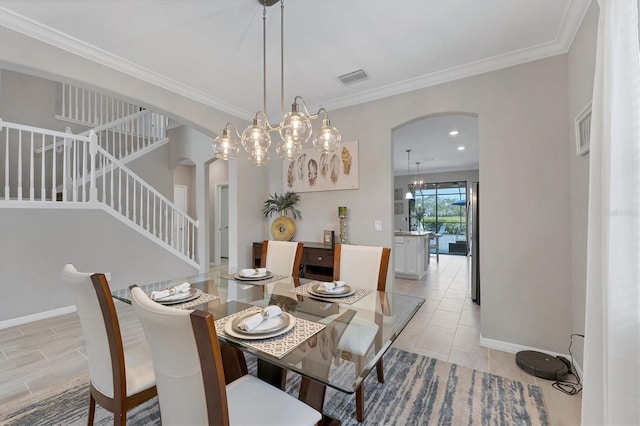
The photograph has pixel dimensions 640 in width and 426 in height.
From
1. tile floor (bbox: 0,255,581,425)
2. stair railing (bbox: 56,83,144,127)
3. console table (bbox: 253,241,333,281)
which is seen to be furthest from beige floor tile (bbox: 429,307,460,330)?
stair railing (bbox: 56,83,144,127)

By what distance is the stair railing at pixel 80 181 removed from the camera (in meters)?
3.69

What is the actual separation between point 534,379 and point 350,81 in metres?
3.21

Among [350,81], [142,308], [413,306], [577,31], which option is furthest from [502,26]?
[142,308]

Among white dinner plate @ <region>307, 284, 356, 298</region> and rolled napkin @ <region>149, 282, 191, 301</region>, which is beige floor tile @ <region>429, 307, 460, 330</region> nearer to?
white dinner plate @ <region>307, 284, 356, 298</region>

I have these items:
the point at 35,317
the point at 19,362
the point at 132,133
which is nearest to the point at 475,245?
the point at 19,362

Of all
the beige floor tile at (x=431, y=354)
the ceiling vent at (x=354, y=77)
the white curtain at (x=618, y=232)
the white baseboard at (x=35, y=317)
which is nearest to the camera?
the white curtain at (x=618, y=232)

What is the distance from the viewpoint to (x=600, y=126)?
1171 mm

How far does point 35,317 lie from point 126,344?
5.47 ft

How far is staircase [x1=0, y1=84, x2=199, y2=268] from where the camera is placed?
399cm

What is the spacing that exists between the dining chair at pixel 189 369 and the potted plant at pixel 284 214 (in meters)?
2.80

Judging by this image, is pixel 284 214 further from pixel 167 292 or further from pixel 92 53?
pixel 92 53

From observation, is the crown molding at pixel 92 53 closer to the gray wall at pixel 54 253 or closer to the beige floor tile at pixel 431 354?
the gray wall at pixel 54 253

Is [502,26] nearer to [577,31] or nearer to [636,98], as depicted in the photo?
[577,31]

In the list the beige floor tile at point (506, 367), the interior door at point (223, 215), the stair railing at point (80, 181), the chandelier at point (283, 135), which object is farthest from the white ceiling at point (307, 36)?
the interior door at point (223, 215)
